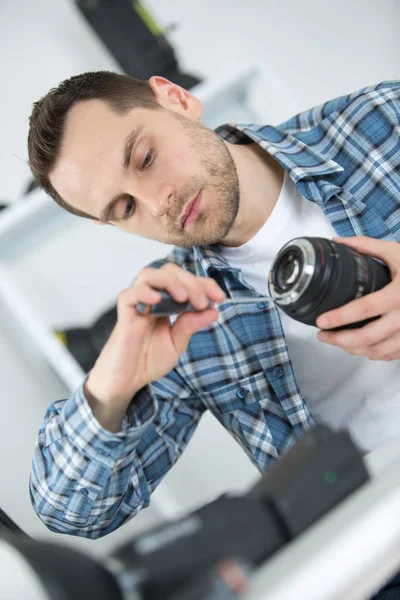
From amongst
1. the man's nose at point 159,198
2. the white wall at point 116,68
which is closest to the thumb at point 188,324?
the man's nose at point 159,198

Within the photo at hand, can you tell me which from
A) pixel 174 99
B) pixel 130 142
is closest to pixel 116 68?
pixel 174 99

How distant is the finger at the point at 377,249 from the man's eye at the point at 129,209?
1.29ft

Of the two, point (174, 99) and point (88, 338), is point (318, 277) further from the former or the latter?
point (88, 338)

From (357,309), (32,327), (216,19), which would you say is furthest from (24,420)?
(216,19)

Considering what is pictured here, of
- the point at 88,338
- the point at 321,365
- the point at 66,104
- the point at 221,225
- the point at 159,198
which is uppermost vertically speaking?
the point at 66,104

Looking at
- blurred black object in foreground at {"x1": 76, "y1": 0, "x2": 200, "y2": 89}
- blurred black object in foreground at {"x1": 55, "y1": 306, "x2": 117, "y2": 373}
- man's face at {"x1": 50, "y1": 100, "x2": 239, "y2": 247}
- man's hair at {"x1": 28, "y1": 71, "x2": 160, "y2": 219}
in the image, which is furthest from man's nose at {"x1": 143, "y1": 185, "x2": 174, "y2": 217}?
blurred black object in foreground at {"x1": 76, "y1": 0, "x2": 200, "y2": 89}

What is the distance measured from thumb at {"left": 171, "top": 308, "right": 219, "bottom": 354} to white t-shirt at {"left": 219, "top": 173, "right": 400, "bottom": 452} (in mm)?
296

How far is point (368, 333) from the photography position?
548mm

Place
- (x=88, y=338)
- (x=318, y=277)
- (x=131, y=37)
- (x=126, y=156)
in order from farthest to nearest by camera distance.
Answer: (x=131, y=37) < (x=88, y=338) < (x=126, y=156) < (x=318, y=277)

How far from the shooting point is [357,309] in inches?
20.6

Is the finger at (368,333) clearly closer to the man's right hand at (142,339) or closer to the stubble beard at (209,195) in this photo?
the man's right hand at (142,339)

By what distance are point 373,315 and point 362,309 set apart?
0.02 meters

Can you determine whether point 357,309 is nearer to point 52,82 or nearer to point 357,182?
point 357,182

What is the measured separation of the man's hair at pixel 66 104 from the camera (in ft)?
2.65
